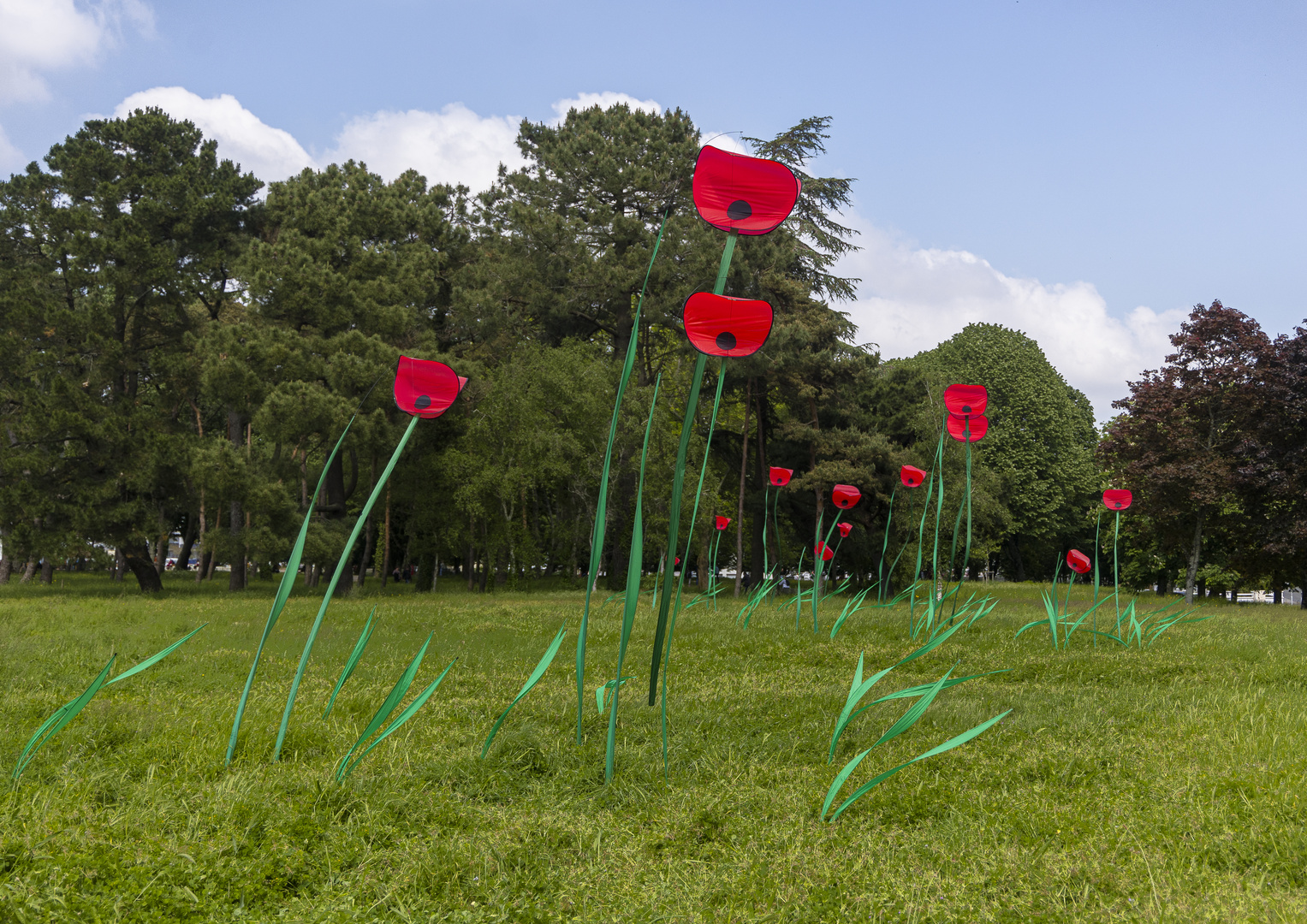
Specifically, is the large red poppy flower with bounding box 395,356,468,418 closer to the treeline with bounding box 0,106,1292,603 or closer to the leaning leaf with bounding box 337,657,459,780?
the leaning leaf with bounding box 337,657,459,780

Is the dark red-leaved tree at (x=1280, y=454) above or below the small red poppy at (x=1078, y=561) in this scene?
above

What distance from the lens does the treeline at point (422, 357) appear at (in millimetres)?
17703

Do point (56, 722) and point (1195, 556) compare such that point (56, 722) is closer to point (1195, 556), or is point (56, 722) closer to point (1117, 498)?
point (1117, 498)

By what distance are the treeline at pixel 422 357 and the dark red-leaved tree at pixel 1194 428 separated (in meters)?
0.41

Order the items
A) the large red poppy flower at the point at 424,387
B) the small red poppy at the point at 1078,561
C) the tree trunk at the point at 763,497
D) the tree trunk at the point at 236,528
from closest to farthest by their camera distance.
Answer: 1. the large red poppy flower at the point at 424,387
2. the small red poppy at the point at 1078,561
3. the tree trunk at the point at 236,528
4. the tree trunk at the point at 763,497

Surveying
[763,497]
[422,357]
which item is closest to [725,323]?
[422,357]

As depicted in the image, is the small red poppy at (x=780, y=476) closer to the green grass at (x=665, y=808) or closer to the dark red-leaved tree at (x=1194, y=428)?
the green grass at (x=665, y=808)

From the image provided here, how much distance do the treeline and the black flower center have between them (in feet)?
51.6

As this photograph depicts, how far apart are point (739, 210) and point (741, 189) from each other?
0.08 meters

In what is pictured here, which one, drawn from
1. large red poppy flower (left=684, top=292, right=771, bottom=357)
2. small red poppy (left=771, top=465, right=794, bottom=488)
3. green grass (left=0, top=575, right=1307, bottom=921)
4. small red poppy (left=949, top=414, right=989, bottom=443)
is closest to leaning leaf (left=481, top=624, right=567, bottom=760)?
green grass (left=0, top=575, right=1307, bottom=921)

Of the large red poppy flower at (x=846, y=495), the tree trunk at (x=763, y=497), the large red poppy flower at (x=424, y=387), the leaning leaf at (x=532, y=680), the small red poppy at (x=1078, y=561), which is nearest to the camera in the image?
the leaning leaf at (x=532, y=680)

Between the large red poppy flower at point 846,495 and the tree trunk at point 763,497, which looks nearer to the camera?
the large red poppy flower at point 846,495

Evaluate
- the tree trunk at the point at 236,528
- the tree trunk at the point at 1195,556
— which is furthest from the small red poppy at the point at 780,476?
the tree trunk at the point at 1195,556

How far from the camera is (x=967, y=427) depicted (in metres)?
7.73
